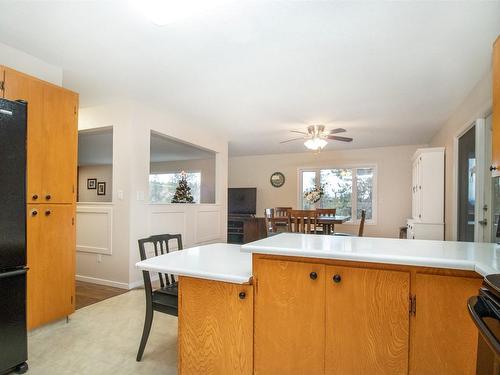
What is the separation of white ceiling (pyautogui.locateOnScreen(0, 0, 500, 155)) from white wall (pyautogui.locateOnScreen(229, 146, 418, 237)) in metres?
2.58

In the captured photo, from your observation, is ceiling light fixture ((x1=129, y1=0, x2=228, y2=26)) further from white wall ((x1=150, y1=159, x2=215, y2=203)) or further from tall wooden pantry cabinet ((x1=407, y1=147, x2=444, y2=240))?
white wall ((x1=150, y1=159, x2=215, y2=203))

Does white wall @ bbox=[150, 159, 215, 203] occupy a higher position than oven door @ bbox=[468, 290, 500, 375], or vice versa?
white wall @ bbox=[150, 159, 215, 203]

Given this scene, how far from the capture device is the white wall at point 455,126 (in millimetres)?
2732

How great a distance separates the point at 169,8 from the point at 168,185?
699 centimetres

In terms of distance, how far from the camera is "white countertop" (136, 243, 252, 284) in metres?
1.38

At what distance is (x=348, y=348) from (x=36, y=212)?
2410 mm

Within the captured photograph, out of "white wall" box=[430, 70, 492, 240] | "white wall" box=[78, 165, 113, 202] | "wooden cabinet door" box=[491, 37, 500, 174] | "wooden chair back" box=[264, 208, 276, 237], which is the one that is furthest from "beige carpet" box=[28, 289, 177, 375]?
"white wall" box=[78, 165, 113, 202]

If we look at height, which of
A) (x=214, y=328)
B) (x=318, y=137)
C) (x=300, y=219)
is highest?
(x=318, y=137)

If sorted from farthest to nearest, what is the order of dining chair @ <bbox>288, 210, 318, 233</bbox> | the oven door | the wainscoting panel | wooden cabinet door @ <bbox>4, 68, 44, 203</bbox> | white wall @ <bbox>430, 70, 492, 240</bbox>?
the wainscoting panel, dining chair @ <bbox>288, 210, 318, 233</bbox>, white wall @ <bbox>430, 70, 492, 240</bbox>, wooden cabinet door @ <bbox>4, 68, 44, 203</bbox>, the oven door

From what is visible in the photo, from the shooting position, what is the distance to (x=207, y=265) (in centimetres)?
153

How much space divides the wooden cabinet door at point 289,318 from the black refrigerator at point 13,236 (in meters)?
1.51

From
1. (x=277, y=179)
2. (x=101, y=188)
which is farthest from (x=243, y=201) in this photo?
(x=101, y=188)

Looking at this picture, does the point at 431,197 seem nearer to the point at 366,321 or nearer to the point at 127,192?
the point at 366,321

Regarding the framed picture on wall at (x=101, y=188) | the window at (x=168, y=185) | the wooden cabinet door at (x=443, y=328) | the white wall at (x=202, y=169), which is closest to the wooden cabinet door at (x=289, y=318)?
the wooden cabinet door at (x=443, y=328)
